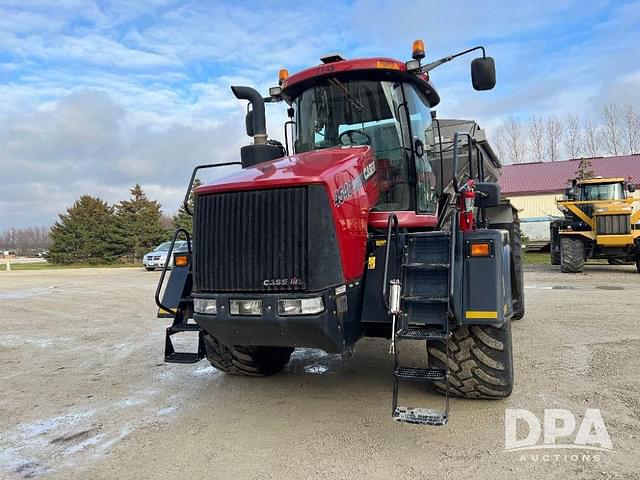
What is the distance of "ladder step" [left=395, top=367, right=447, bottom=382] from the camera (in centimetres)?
358

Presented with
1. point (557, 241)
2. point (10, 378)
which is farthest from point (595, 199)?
point (10, 378)

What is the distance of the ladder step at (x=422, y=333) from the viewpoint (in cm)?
361

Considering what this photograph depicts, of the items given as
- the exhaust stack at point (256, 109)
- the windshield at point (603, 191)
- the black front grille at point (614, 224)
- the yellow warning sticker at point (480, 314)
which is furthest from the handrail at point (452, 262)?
→ the windshield at point (603, 191)

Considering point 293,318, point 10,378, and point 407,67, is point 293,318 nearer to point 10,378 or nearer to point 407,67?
point 407,67

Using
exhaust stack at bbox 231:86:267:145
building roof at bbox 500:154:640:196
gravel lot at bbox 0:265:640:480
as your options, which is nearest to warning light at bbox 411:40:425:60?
exhaust stack at bbox 231:86:267:145

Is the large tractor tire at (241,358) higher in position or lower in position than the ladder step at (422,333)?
lower

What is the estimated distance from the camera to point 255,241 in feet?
12.1

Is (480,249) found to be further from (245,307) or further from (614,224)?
(614,224)

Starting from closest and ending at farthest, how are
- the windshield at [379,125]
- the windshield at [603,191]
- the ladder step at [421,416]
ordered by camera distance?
the ladder step at [421,416]
the windshield at [379,125]
the windshield at [603,191]

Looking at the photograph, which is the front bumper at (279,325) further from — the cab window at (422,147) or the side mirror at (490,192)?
the side mirror at (490,192)

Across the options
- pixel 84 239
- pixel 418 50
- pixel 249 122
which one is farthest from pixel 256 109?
pixel 84 239

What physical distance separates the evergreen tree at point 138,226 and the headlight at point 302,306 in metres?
34.4

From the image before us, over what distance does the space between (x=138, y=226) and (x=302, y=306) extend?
34.7 m

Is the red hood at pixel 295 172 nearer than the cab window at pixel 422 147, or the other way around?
the red hood at pixel 295 172
